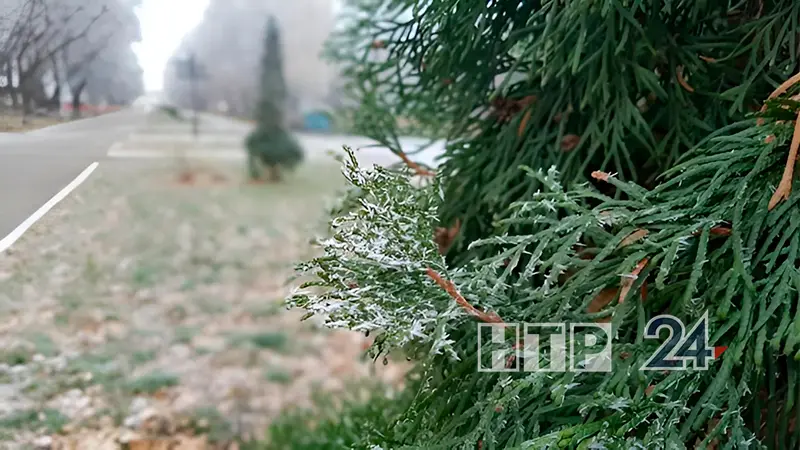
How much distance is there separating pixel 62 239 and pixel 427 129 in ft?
1.85

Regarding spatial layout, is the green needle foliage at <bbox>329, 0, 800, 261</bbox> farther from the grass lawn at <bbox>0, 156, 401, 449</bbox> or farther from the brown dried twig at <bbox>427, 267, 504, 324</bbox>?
the grass lawn at <bbox>0, 156, 401, 449</bbox>

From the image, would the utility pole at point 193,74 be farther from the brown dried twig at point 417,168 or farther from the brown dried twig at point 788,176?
the brown dried twig at point 788,176

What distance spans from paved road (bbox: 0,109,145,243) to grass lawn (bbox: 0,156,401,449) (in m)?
A: 0.05

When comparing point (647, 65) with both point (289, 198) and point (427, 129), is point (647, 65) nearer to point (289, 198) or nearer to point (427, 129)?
point (427, 129)

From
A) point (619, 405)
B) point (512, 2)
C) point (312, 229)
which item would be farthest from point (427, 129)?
point (619, 405)

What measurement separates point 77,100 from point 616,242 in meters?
0.69

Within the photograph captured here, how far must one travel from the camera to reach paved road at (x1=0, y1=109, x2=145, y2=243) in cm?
65

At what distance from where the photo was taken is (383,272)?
1.37 ft

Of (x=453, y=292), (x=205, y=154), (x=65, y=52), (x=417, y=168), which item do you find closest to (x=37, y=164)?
(x=65, y=52)

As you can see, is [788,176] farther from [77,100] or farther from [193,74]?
[193,74]

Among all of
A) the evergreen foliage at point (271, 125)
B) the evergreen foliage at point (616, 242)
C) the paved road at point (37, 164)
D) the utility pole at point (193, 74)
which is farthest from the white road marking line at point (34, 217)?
the evergreen foliage at point (271, 125)

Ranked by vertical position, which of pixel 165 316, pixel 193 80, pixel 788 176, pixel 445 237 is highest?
pixel 193 80

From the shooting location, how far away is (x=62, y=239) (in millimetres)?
829

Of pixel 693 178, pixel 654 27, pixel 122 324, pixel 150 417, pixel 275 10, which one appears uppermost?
pixel 275 10
